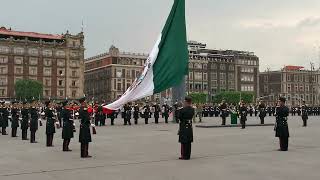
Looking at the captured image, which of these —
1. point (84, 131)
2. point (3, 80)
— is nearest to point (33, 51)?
point (3, 80)

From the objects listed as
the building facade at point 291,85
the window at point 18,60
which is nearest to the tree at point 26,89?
the window at point 18,60

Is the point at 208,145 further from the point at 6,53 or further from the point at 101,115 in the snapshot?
the point at 6,53

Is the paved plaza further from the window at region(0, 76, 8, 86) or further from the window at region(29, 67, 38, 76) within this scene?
the window at region(29, 67, 38, 76)

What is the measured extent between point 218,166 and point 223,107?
20.2 metres

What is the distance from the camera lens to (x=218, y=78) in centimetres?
14025

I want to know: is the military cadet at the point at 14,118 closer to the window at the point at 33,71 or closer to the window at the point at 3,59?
the window at the point at 3,59

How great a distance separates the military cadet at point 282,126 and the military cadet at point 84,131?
5742mm

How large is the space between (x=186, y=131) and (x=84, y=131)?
2838mm

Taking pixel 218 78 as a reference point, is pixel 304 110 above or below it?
below

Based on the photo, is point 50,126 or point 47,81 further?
point 47,81

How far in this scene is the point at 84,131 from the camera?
13023 mm

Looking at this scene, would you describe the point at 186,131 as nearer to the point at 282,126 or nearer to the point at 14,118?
the point at 282,126

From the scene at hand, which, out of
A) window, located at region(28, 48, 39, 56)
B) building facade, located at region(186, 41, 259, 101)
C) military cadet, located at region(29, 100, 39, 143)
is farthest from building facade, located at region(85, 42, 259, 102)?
military cadet, located at region(29, 100, 39, 143)

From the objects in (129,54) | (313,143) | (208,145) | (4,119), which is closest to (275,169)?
(208,145)
